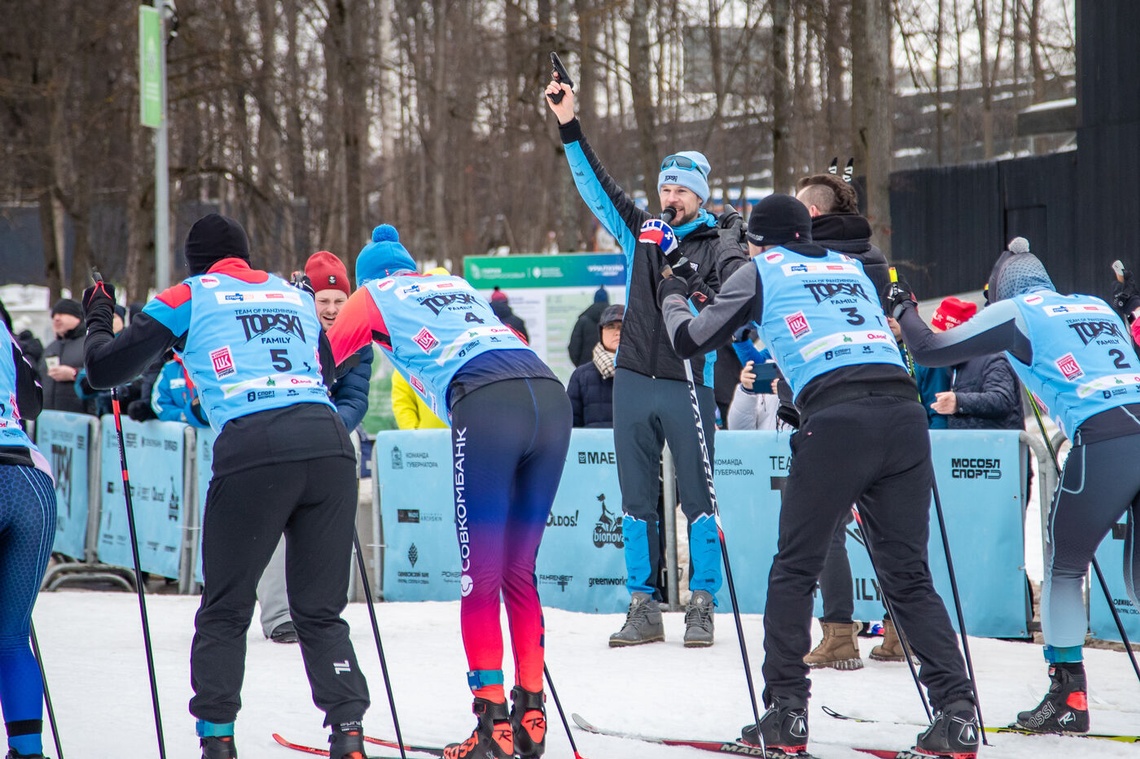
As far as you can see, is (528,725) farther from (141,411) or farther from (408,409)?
(141,411)

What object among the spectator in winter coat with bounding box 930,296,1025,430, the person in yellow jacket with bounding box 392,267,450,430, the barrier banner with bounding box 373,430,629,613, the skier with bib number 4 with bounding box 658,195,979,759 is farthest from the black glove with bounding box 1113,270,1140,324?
the person in yellow jacket with bounding box 392,267,450,430

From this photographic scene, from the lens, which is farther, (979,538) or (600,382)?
(600,382)

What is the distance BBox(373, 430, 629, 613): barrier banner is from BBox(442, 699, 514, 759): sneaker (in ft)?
11.7

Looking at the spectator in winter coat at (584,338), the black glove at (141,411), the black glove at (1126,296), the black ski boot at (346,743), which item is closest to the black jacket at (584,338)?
the spectator in winter coat at (584,338)

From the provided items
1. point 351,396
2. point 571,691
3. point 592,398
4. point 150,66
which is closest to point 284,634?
point 351,396

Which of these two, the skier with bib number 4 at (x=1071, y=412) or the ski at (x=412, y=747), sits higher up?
the skier with bib number 4 at (x=1071, y=412)

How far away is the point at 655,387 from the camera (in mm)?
6398

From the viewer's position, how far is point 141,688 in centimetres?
591

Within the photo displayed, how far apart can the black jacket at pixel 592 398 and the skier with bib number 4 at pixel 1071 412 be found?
12.2 feet

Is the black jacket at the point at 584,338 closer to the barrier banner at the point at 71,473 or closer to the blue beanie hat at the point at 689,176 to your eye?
the barrier banner at the point at 71,473

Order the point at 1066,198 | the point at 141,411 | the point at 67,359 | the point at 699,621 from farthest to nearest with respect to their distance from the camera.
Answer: the point at 1066,198, the point at 67,359, the point at 141,411, the point at 699,621

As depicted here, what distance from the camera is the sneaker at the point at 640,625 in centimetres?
657

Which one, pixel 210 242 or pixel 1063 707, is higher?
pixel 210 242

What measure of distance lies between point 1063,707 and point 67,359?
28.4 feet
